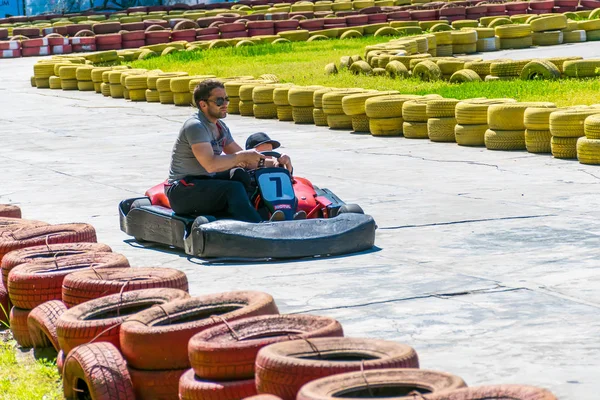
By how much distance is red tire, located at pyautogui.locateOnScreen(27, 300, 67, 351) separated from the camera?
5084 mm

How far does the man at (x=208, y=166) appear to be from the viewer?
266 inches

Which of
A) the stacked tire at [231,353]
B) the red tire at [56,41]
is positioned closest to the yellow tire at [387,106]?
the stacked tire at [231,353]

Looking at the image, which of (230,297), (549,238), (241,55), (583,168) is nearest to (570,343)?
(230,297)

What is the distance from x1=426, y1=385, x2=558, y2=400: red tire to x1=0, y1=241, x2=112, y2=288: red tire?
293 cm

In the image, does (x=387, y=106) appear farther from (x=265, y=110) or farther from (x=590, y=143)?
(x=590, y=143)

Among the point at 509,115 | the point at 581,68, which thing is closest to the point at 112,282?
the point at 509,115

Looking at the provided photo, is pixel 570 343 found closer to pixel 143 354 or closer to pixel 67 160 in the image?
pixel 143 354

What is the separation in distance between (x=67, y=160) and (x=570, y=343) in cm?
751

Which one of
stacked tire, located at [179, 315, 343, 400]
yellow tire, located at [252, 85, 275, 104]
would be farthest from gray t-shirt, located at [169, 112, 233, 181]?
yellow tire, located at [252, 85, 275, 104]

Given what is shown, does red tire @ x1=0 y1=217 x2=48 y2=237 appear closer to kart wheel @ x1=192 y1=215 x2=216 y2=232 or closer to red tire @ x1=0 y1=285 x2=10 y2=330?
red tire @ x1=0 y1=285 x2=10 y2=330

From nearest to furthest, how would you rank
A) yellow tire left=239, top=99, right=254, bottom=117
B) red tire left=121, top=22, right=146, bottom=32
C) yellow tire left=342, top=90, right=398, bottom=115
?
yellow tire left=342, top=90, right=398, bottom=115 → yellow tire left=239, top=99, right=254, bottom=117 → red tire left=121, top=22, right=146, bottom=32

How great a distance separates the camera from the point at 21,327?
544 cm

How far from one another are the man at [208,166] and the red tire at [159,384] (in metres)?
2.46

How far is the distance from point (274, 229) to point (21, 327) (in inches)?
63.4
